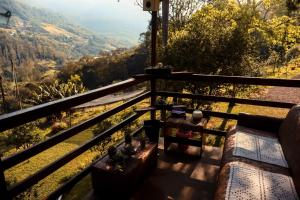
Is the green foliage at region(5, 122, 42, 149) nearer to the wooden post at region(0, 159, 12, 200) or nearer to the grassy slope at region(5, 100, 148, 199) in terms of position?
the grassy slope at region(5, 100, 148, 199)

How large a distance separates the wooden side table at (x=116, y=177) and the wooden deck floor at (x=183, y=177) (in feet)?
0.65

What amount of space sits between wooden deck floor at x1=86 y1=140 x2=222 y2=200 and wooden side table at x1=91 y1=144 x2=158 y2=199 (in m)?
0.12

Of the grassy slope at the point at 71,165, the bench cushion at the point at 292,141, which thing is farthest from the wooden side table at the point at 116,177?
the grassy slope at the point at 71,165

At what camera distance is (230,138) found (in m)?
2.94

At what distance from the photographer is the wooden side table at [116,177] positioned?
7.59ft

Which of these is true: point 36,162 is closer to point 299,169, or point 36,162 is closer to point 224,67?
point 224,67

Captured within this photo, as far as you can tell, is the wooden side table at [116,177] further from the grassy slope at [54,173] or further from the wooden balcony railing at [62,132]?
the grassy slope at [54,173]

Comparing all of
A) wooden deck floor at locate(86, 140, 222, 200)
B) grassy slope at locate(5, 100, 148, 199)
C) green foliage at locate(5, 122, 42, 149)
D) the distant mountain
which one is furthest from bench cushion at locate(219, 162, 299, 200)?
the distant mountain

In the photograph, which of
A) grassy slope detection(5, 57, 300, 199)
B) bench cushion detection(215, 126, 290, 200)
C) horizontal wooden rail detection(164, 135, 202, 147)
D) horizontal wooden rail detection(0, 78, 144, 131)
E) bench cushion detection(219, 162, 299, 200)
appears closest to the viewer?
horizontal wooden rail detection(0, 78, 144, 131)

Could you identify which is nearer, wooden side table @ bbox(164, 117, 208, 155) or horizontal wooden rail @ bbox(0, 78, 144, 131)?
horizontal wooden rail @ bbox(0, 78, 144, 131)

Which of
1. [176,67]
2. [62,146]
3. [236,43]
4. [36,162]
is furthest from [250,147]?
[62,146]

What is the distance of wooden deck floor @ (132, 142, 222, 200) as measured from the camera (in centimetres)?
258

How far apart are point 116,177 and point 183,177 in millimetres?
897

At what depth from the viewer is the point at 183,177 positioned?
9.49ft
